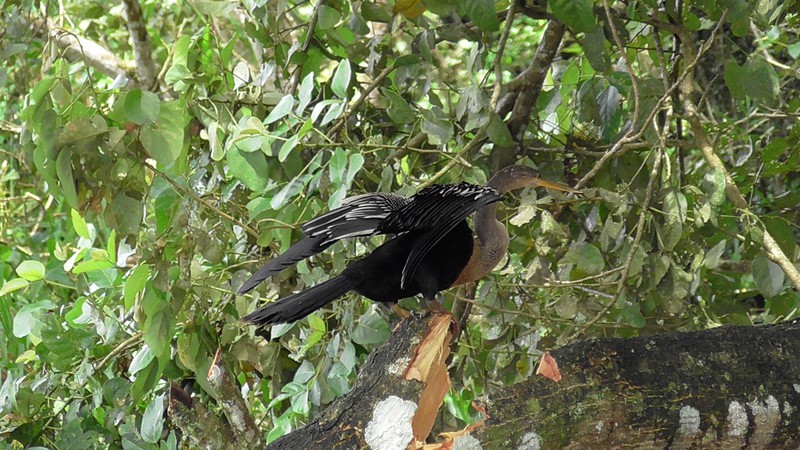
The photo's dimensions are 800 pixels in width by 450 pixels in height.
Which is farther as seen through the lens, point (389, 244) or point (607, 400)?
point (389, 244)

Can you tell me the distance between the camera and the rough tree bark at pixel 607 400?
1283 millimetres

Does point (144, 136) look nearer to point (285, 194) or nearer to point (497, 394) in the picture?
point (285, 194)

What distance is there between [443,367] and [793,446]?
53 cm

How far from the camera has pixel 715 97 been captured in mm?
3820

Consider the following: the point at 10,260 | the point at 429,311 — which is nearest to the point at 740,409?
the point at 429,311

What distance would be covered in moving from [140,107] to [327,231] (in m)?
0.54

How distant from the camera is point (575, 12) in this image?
6.04 ft

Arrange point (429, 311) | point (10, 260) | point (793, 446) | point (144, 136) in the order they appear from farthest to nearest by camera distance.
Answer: point (10, 260) → point (144, 136) → point (429, 311) → point (793, 446)

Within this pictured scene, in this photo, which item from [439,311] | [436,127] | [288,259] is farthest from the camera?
[436,127]

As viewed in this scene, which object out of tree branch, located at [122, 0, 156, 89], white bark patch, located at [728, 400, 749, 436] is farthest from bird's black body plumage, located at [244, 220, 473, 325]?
tree branch, located at [122, 0, 156, 89]

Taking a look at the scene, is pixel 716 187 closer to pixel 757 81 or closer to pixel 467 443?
pixel 757 81

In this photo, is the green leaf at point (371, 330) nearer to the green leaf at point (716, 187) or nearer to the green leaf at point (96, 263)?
the green leaf at point (96, 263)

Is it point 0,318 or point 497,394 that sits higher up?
point 497,394

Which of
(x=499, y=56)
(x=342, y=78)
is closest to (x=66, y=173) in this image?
(x=342, y=78)
